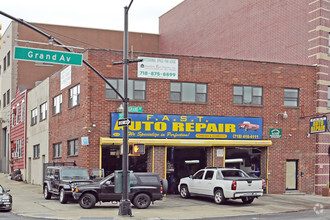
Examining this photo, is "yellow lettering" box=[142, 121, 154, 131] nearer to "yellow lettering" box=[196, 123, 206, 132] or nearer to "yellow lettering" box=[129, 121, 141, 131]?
"yellow lettering" box=[129, 121, 141, 131]

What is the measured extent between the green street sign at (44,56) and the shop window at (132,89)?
11.2 meters

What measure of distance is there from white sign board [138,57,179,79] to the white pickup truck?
6.76 meters

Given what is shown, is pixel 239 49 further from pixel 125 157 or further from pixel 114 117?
pixel 125 157

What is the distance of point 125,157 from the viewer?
1911 centimetres

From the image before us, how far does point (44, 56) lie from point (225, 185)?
11299mm

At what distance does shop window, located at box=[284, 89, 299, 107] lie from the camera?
1256 inches

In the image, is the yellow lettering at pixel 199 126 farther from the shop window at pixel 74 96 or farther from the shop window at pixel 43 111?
the shop window at pixel 43 111

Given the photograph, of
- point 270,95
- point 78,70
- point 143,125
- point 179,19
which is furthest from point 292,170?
point 179,19

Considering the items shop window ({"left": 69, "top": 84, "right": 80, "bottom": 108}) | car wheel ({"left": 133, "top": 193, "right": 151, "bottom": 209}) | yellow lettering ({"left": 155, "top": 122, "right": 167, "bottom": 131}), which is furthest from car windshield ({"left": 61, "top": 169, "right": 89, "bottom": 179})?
shop window ({"left": 69, "top": 84, "right": 80, "bottom": 108})

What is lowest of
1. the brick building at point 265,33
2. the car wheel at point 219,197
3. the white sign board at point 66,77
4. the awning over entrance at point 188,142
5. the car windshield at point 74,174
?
the car wheel at point 219,197

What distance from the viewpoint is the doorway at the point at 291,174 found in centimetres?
3158

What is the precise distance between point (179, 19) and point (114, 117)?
2436 centimetres

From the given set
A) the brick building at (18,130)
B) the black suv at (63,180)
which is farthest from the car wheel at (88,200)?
the brick building at (18,130)

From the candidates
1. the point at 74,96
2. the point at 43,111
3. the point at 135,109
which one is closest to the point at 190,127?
the point at 135,109
